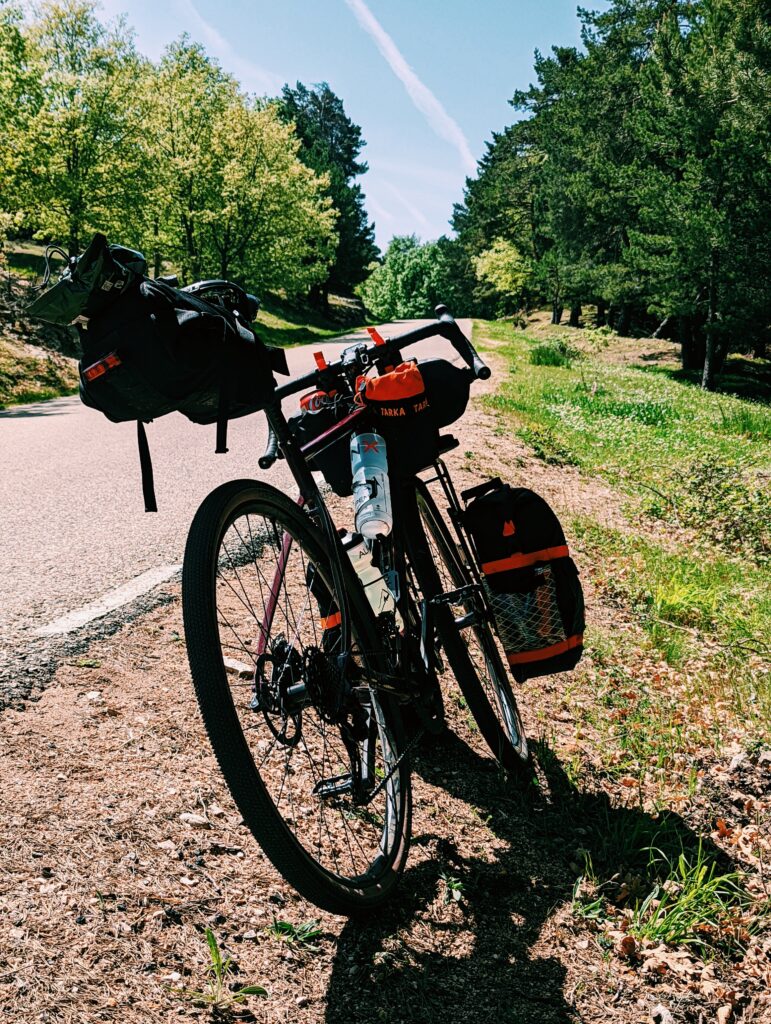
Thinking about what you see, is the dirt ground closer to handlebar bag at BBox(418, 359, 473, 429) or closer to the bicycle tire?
the bicycle tire

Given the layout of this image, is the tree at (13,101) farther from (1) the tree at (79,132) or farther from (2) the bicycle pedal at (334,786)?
(2) the bicycle pedal at (334,786)

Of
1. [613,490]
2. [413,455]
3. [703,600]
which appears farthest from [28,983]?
[613,490]

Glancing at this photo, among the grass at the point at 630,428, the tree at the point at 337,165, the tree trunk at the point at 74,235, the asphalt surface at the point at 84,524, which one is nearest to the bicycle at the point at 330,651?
the asphalt surface at the point at 84,524

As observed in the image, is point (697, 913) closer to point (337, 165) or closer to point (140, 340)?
point (140, 340)

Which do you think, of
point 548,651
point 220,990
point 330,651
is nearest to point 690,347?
point 548,651

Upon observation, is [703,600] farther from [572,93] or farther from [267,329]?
[572,93]

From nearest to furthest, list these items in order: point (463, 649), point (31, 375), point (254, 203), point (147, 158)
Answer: point (463, 649) → point (31, 375) → point (147, 158) → point (254, 203)

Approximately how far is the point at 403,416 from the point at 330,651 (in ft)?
2.78

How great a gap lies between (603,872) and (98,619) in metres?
2.65

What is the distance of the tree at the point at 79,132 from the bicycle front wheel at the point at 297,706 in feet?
64.2

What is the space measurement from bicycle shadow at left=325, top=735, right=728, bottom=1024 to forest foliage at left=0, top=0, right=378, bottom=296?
54.3ft

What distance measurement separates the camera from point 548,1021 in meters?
2.10

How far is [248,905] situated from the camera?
2252 mm

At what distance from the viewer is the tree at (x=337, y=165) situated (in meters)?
54.6
